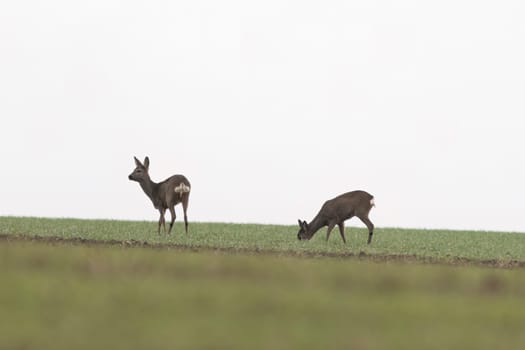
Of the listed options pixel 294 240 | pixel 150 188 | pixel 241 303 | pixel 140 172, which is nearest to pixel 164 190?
pixel 150 188

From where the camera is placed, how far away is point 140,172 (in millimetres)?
31359

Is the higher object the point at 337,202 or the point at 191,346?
the point at 337,202

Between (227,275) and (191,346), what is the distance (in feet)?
10.0

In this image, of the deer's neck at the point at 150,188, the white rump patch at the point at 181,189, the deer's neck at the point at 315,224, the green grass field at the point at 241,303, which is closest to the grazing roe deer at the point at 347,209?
the deer's neck at the point at 315,224

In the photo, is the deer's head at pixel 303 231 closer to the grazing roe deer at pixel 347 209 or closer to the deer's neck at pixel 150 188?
the grazing roe deer at pixel 347 209

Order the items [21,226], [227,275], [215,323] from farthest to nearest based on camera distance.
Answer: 1. [21,226]
2. [227,275]
3. [215,323]

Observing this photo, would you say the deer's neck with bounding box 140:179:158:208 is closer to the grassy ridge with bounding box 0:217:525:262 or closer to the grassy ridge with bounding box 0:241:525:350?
the grassy ridge with bounding box 0:217:525:262

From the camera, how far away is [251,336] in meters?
5.39

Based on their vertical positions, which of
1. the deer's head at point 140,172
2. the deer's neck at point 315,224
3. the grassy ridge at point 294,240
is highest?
the deer's head at point 140,172

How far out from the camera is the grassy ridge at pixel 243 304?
5.32m

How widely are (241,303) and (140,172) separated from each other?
998 inches

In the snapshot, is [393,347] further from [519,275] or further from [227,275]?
[519,275]

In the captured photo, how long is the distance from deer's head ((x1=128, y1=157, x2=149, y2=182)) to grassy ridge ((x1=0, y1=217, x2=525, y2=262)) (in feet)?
6.48

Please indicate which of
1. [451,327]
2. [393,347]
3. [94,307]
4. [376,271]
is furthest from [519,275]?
[94,307]
